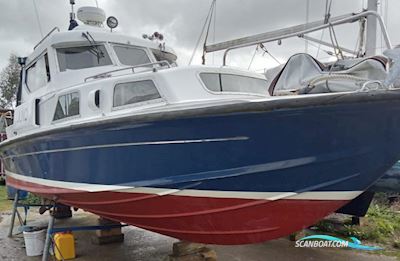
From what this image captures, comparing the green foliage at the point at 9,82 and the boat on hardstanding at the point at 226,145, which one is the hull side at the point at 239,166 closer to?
the boat on hardstanding at the point at 226,145

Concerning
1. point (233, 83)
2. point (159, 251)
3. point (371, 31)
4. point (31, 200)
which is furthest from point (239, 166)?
point (31, 200)

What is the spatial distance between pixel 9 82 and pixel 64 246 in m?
24.8

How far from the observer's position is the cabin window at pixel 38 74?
4994mm

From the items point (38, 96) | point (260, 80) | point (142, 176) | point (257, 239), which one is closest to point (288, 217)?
point (257, 239)

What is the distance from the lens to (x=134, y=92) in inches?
142

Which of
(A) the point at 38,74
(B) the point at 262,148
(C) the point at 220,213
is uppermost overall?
(A) the point at 38,74

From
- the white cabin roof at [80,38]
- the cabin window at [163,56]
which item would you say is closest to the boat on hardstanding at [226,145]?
the white cabin roof at [80,38]

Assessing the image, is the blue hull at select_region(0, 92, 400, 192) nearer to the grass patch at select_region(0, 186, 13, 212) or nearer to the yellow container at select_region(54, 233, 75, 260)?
the yellow container at select_region(54, 233, 75, 260)

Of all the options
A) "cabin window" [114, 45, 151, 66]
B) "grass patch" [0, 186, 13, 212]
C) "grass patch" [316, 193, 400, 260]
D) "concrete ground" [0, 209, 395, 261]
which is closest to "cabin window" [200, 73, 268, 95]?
"cabin window" [114, 45, 151, 66]

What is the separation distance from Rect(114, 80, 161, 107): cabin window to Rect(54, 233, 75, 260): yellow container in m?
2.01

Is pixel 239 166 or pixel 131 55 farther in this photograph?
pixel 131 55

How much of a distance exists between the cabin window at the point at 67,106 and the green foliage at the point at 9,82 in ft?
79.8

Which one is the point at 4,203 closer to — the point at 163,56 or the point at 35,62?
the point at 35,62

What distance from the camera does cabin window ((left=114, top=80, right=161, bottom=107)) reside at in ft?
11.5
